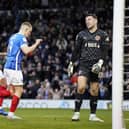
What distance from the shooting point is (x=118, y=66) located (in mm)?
8922

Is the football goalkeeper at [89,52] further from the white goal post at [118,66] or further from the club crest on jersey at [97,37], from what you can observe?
the white goal post at [118,66]

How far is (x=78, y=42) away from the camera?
40.2 feet

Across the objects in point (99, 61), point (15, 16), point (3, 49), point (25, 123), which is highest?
point (15, 16)

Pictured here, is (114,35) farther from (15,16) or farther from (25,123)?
(15,16)

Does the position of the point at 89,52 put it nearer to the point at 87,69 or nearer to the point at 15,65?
the point at 87,69

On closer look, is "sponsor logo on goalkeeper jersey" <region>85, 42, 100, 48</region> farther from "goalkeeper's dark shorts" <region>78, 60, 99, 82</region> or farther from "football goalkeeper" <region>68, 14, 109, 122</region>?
"goalkeeper's dark shorts" <region>78, 60, 99, 82</region>

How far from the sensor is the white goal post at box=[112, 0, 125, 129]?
29.1ft

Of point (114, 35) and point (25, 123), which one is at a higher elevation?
point (114, 35)

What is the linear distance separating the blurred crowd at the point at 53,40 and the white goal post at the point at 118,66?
1384 cm

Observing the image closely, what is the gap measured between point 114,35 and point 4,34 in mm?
22235

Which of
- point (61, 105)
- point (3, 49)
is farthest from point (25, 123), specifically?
point (3, 49)

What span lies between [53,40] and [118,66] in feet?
66.6

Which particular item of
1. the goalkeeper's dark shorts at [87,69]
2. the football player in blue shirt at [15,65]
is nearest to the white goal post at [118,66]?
the goalkeeper's dark shorts at [87,69]

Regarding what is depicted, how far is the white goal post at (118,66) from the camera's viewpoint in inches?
350
